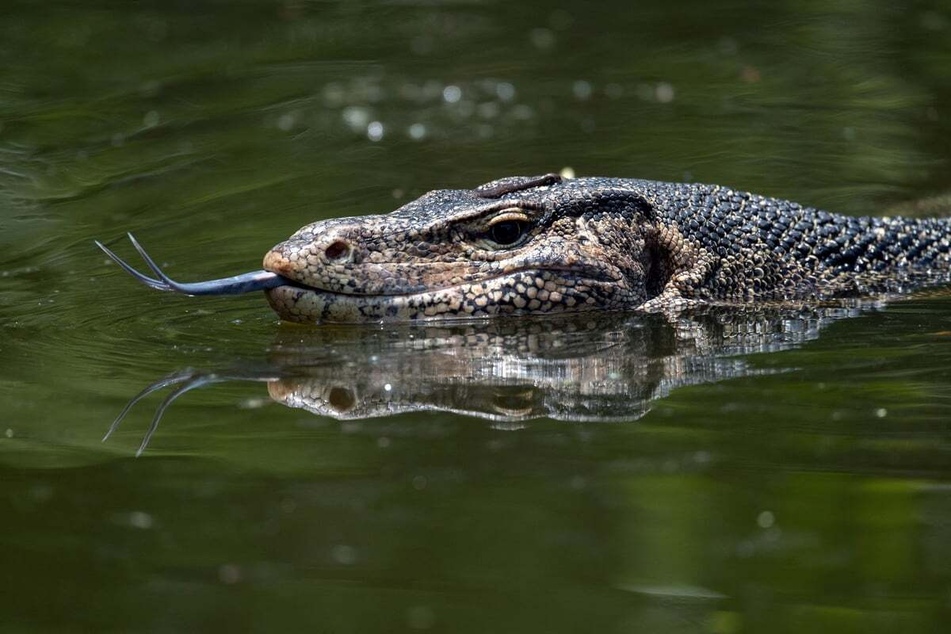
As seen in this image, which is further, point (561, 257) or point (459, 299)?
point (561, 257)

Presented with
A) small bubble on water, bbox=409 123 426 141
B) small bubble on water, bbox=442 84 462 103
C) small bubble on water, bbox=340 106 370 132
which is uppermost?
small bubble on water, bbox=442 84 462 103

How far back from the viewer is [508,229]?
849cm

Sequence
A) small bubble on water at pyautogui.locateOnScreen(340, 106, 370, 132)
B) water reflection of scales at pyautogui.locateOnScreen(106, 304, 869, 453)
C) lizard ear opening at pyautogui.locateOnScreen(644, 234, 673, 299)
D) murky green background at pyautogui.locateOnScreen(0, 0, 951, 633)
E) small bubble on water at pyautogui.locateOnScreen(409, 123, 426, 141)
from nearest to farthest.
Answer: murky green background at pyautogui.locateOnScreen(0, 0, 951, 633) < water reflection of scales at pyautogui.locateOnScreen(106, 304, 869, 453) < lizard ear opening at pyautogui.locateOnScreen(644, 234, 673, 299) < small bubble on water at pyautogui.locateOnScreen(409, 123, 426, 141) < small bubble on water at pyautogui.locateOnScreen(340, 106, 370, 132)

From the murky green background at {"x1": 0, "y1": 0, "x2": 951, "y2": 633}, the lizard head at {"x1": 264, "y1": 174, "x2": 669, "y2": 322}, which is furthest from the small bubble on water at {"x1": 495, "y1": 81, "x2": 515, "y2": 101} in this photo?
the lizard head at {"x1": 264, "y1": 174, "x2": 669, "y2": 322}

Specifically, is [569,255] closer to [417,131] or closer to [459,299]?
[459,299]

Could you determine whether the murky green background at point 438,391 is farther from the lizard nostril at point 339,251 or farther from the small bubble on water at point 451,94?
the lizard nostril at point 339,251

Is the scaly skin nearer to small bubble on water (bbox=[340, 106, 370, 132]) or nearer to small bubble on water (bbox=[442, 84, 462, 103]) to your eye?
small bubble on water (bbox=[340, 106, 370, 132])

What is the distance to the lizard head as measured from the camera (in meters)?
8.17

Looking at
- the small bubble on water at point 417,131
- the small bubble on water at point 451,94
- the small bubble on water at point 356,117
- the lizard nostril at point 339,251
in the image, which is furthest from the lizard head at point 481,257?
the small bubble on water at point 451,94

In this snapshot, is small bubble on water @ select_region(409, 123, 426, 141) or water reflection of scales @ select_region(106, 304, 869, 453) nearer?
water reflection of scales @ select_region(106, 304, 869, 453)

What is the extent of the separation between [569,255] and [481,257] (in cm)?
50

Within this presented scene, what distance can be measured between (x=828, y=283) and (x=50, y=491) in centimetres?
529

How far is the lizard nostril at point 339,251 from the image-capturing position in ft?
26.7

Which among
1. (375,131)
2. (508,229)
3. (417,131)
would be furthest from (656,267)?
(375,131)
